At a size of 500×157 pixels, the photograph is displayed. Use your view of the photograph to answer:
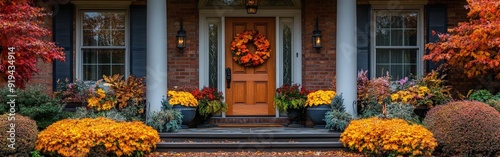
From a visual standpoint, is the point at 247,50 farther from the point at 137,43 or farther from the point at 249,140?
the point at 249,140

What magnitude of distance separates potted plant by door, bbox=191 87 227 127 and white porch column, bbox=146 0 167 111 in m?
0.84

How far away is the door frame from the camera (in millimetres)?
10625

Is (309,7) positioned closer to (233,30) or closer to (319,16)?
(319,16)

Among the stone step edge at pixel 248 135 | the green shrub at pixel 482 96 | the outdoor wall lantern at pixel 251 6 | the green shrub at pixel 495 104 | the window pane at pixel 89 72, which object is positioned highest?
the outdoor wall lantern at pixel 251 6

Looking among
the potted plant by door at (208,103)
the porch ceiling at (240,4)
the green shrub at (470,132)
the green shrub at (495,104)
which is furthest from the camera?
the porch ceiling at (240,4)

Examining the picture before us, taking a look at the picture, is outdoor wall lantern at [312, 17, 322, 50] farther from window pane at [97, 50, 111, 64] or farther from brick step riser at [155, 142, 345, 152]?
window pane at [97, 50, 111, 64]

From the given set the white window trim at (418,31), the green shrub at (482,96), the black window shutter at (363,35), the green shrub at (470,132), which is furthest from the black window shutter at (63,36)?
the green shrub at (482,96)

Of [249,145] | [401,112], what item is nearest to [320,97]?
[401,112]

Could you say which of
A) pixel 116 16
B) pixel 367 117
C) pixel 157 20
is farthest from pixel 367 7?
pixel 116 16

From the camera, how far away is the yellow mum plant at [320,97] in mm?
9664

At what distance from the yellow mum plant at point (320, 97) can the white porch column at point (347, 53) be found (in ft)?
0.84

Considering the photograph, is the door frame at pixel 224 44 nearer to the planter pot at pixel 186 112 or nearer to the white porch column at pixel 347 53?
the planter pot at pixel 186 112

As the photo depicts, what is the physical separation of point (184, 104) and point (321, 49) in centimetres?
284

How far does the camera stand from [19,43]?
7.72 meters
